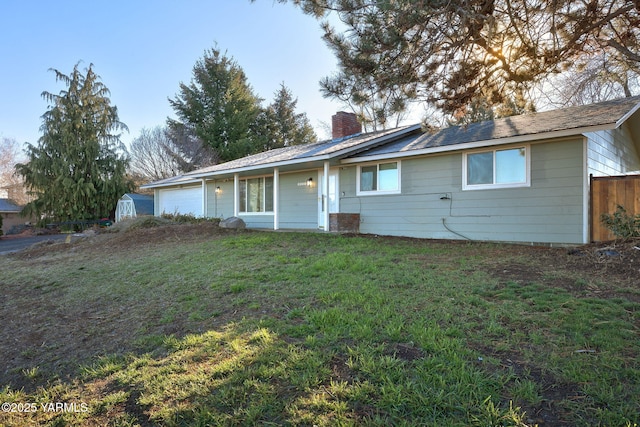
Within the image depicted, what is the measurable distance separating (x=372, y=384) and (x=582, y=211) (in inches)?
290

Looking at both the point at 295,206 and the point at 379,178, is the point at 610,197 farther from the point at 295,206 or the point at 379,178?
the point at 295,206

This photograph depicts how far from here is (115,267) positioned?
736cm

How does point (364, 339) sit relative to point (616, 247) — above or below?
below

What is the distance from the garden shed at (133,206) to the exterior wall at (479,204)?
52.6 ft

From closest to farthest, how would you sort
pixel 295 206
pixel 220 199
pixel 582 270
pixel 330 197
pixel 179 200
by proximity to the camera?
1. pixel 582 270
2. pixel 330 197
3. pixel 295 206
4. pixel 220 199
5. pixel 179 200

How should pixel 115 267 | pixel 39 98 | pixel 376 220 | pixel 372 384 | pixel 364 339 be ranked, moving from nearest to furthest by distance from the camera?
pixel 372 384
pixel 364 339
pixel 115 267
pixel 376 220
pixel 39 98

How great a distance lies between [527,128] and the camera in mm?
8352

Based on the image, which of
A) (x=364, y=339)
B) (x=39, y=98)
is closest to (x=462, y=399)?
(x=364, y=339)

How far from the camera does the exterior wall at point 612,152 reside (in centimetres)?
788

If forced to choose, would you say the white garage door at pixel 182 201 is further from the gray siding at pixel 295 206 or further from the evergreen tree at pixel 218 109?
the evergreen tree at pixel 218 109

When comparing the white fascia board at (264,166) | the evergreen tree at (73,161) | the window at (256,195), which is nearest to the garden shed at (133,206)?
the evergreen tree at (73,161)

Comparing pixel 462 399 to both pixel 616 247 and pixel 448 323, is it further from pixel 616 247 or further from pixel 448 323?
pixel 616 247

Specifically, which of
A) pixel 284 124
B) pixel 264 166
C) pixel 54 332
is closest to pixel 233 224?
pixel 264 166

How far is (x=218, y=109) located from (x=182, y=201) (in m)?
13.0
